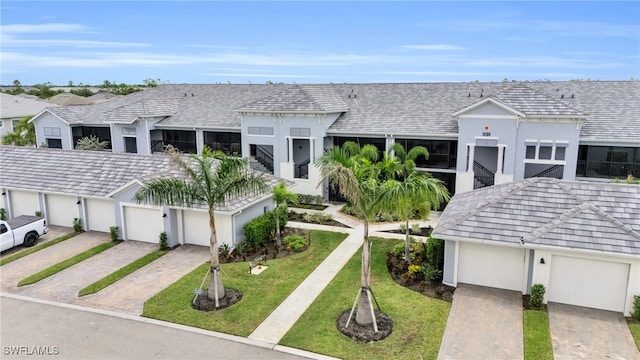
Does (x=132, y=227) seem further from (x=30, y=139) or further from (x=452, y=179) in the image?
(x=30, y=139)

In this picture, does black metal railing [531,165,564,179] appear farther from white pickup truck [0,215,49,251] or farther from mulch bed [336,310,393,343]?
white pickup truck [0,215,49,251]

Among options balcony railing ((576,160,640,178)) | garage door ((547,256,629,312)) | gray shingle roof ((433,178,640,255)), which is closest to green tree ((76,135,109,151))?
gray shingle roof ((433,178,640,255))

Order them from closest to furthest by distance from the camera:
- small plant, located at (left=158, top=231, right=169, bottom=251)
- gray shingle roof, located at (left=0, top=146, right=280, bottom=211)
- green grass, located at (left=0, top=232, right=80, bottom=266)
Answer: green grass, located at (left=0, top=232, right=80, bottom=266)
small plant, located at (left=158, top=231, right=169, bottom=251)
gray shingle roof, located at (left=0, top=146, right=280, bottom=211)

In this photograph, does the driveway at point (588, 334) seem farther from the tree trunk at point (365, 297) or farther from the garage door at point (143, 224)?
the garage door at point (143, 224)

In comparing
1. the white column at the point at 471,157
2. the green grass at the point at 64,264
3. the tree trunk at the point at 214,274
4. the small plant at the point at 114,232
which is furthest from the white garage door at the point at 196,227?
the white column at the point at 471,157

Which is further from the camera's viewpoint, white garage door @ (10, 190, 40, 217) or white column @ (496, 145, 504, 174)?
white column @ (496, 145, 504, 174)

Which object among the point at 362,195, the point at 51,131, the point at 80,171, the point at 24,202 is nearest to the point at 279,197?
the point at 362,195
